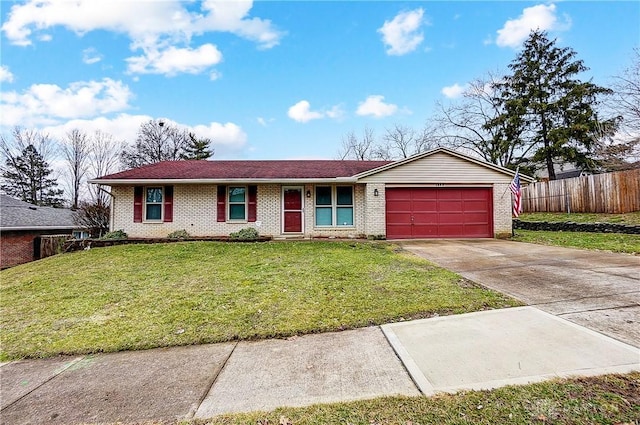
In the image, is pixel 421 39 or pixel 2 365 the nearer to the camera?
pixel 2 365

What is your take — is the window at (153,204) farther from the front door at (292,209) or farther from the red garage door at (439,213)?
the red garage door at (439,213)

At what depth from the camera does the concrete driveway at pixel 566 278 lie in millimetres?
3734

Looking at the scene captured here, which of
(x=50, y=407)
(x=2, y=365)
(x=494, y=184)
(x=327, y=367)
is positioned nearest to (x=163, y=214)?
(x=2, y=365)

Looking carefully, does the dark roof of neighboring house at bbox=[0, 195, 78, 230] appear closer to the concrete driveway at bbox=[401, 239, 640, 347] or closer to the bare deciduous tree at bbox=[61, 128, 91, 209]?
the bare deciduous tree at bbox=[61, 128, 91, 209]

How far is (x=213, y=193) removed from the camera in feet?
41.8

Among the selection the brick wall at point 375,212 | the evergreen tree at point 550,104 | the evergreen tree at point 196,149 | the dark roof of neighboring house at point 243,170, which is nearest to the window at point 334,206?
the dark roof of neighboring house at point 243,170

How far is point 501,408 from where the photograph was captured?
2213 millimetres

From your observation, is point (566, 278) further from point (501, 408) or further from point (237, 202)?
point (237, 202)

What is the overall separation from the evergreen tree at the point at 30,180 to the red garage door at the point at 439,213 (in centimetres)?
3658

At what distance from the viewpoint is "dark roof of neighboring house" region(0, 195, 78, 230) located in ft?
55.2

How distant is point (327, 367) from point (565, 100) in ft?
95.7

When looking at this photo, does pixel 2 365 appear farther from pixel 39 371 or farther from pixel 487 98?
pixel 487 98

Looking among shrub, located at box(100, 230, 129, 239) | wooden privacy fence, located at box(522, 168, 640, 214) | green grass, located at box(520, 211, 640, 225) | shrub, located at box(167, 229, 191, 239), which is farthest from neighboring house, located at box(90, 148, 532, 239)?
wooden privacy fence, located at box(522, 168, 640, 214)

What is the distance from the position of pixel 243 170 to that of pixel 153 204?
3.94 meters
